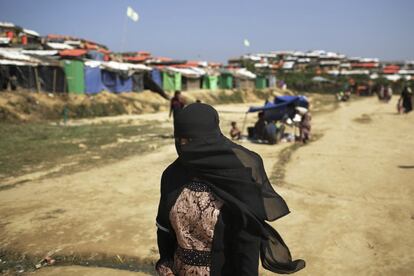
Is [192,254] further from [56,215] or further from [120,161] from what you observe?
[120,161]

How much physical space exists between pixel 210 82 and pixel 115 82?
41.7ft

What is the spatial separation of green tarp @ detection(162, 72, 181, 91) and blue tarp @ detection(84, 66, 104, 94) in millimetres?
7077

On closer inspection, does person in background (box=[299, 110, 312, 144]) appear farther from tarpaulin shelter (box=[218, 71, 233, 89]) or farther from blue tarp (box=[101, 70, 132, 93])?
tarpaulin shelter (box=[218, 71, 233, 89])

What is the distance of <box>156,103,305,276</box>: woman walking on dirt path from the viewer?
1641 mm

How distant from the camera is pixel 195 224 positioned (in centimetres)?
171

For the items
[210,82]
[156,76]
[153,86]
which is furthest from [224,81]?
[153,86]

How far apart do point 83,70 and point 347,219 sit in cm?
1871

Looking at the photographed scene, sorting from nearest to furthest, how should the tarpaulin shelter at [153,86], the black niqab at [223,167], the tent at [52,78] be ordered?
the black niqab at [223,167] → the tent at [52,78] → the tarpaulin shelter at [153,86]

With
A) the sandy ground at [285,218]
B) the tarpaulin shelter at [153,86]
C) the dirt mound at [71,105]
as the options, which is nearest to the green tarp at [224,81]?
the tarpaulin shelter at [153,86]

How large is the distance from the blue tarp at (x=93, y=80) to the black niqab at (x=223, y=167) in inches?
818

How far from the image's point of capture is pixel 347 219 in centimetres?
513

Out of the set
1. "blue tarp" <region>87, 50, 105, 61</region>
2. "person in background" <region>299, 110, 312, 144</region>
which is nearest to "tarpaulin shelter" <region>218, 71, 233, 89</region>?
"blue tarp" <region>87, 50, 105, 61</region>

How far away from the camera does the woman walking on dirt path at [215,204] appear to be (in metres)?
1.64

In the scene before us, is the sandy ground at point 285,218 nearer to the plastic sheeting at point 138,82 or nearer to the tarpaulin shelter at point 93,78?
the tarpaulin shelter at point 93,78
